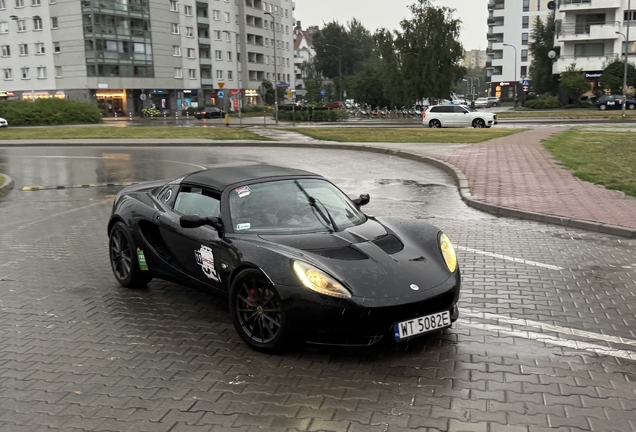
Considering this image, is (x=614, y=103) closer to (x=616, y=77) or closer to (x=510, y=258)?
(x=616, y=77)

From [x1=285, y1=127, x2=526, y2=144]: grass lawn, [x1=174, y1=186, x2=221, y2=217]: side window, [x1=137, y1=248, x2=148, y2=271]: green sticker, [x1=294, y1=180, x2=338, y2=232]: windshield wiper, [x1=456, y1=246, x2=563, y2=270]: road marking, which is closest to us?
[x1=294, y1=180, x2=338, y2=232]: windshield wiper

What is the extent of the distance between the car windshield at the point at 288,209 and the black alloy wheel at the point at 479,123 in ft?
109

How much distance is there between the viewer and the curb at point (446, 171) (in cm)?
943

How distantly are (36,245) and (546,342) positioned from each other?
7.24 m

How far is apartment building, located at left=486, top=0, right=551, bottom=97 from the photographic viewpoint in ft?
333

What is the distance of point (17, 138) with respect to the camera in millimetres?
34594

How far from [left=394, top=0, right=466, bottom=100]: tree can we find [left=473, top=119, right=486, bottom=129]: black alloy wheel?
11.2 metres

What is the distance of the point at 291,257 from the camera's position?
4770mm

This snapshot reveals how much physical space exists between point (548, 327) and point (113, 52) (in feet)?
256

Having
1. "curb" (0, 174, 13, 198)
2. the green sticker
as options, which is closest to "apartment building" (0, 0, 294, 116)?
"curb" (0, 174, 13, 198)

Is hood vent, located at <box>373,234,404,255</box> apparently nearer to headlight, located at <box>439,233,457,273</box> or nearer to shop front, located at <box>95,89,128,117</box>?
headlight, located at <box>439,233,457,273</box>

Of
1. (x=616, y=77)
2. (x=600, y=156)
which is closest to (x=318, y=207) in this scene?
(x=600, y=156)

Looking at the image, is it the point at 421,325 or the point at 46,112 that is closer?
the point at 421,325

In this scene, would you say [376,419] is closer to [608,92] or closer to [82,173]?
[82,173]
